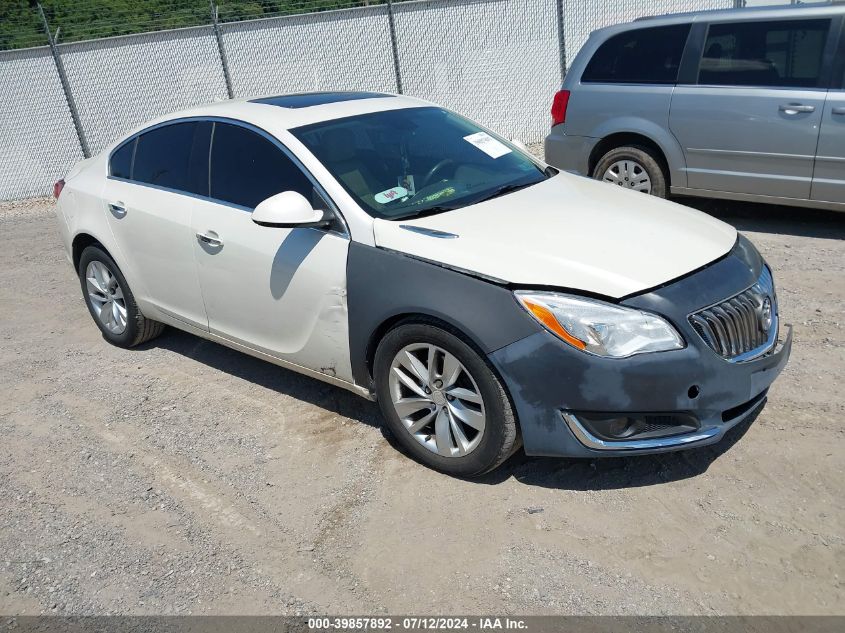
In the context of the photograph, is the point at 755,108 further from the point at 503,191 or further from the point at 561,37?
A: the point at 561,37

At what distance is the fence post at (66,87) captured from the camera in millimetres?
11719

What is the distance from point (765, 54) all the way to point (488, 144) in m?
3.32

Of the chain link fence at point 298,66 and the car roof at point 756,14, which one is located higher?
the car roof at point 756,14

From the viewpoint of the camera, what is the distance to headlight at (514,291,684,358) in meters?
3.10

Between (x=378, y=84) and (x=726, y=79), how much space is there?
23.0 ft

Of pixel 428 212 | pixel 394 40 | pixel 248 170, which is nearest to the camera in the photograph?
pixel 428 212

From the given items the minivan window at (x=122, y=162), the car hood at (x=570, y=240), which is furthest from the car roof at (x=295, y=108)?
the car hood at (x=570, y=240)

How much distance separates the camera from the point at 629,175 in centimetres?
730

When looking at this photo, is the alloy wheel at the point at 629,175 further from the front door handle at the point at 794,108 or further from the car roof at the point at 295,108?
the car roof at the point at 295,108

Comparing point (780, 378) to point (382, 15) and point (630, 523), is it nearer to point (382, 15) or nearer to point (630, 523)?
point (630, 523)

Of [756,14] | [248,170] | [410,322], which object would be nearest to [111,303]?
[248,170]

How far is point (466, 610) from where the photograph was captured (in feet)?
9.32

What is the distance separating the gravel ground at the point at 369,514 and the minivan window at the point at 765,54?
2496 millimetres

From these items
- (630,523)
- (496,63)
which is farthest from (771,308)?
(496,63)
